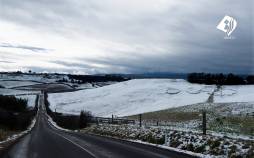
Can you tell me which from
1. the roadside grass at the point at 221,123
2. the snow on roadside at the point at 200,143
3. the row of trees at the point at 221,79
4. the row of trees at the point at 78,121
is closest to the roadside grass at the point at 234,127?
the roadside grass at the point at 221,123

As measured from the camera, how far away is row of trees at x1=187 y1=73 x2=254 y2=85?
129250 mm

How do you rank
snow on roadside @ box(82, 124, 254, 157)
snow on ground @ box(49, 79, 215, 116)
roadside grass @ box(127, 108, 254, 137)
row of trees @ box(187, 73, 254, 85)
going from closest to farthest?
snow on roadside @ box(82, 124, 254, 157) < roadside grass @ box(127, 108, 254, 137) < snow on ground @ box(49, 79, 215, 116) < row of trees @ box(187, 73, 254, 85)

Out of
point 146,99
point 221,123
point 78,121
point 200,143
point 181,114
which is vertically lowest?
point 78,121

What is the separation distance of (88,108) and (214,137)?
9971 cm

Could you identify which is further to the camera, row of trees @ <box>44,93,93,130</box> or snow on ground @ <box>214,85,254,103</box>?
snow on ground @ <box>214,85,254,103</box>

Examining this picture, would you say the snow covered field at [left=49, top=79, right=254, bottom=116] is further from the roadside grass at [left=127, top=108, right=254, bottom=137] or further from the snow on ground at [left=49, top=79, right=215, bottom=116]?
the roadside grass at [left=127, top=108, right=254, bottom=137]

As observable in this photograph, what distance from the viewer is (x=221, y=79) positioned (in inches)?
5251

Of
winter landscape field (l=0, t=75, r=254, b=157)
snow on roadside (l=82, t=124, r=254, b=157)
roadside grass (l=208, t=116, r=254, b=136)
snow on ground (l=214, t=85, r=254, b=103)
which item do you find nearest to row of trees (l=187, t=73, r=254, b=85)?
winter landscape field (l=0, t=75, r=254, b=157)

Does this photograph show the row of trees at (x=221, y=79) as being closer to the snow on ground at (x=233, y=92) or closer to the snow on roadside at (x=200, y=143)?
the snow on ground at (x=233, y=92)

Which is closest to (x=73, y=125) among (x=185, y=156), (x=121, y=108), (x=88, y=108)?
(x=121, y=108)

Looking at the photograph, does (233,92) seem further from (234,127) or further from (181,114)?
(234,127)

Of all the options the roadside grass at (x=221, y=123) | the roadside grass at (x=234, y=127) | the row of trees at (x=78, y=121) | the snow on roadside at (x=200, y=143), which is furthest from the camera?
the row of trees at (x=78, y=121)

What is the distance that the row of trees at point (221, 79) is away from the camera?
129 m

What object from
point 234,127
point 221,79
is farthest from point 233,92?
point 234,127
